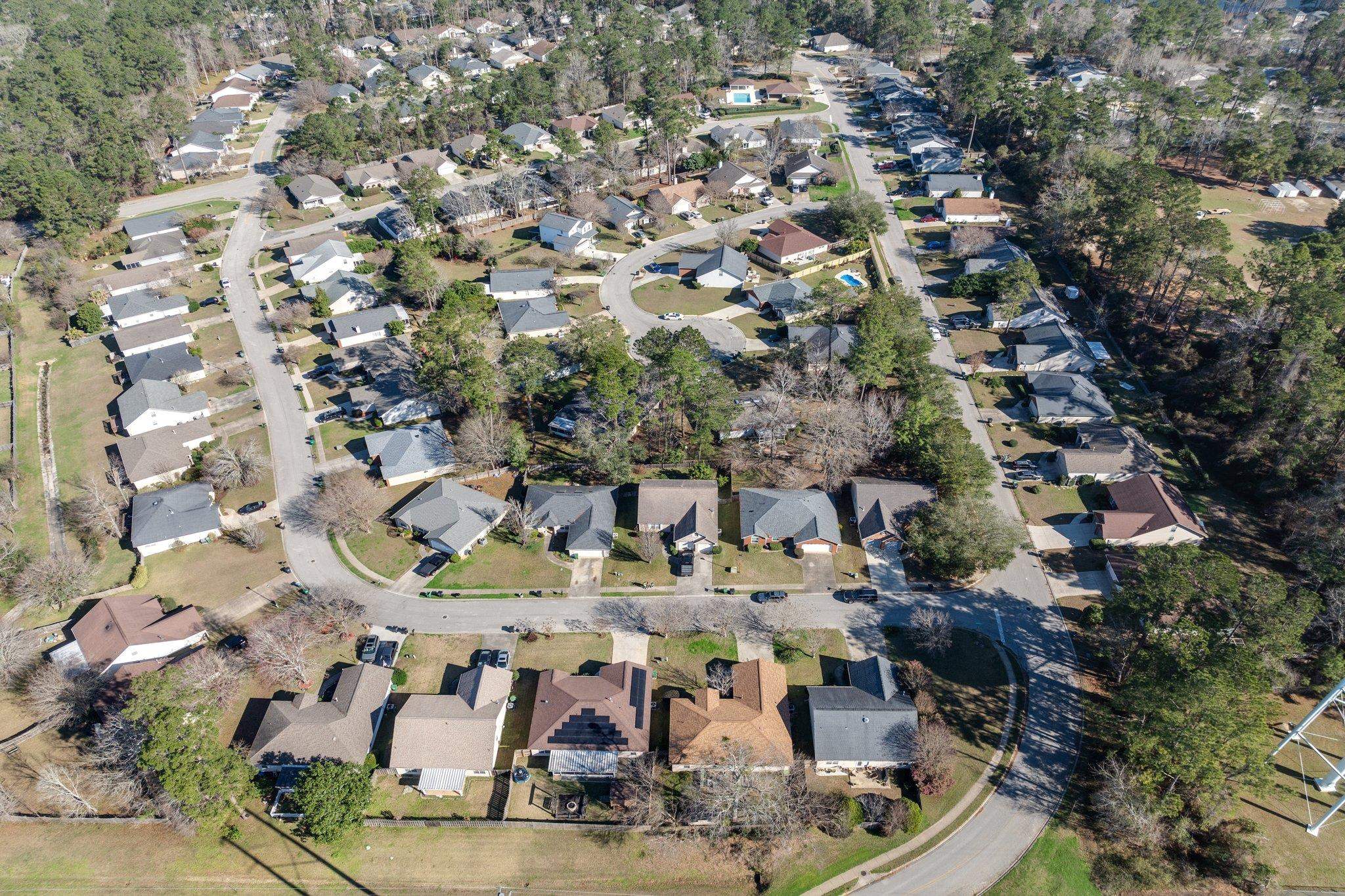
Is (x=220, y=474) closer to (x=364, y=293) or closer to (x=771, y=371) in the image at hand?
(x=364, y=293)

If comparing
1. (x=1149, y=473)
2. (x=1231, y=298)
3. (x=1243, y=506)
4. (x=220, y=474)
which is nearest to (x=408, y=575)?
(x=220, y=474)

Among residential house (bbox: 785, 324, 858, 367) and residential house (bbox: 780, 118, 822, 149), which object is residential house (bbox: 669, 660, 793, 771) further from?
residential house (bbox: 780, 118, 822, 149)

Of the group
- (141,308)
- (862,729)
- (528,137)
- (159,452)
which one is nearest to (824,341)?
(862,729)

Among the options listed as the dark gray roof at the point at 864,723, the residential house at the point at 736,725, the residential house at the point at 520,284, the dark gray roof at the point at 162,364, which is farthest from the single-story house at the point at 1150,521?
the dark gray roof at the point at 162,364

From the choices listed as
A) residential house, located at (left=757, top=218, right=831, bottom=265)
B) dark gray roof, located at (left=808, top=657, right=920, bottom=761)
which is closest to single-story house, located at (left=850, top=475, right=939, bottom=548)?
dark gray roof, located at (left=808, top=657, right=920, bottom=761)

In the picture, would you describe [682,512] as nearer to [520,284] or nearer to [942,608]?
[942,608]

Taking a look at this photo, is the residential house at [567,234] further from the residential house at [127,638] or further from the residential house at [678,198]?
the residential house at [127,638]
